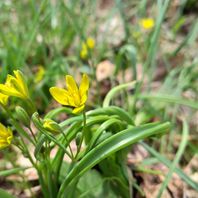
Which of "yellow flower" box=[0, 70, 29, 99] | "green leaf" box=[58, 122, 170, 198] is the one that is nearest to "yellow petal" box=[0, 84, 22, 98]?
"yellow flower" box=[0, 70, 29, 99]

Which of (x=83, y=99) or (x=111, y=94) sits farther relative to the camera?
(x=111, y=94)

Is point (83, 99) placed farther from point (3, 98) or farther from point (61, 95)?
point (3, 98)

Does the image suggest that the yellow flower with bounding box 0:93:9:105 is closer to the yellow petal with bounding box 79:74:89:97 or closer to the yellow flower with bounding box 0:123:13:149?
the yellow flower with bounding box 0:123:13:149

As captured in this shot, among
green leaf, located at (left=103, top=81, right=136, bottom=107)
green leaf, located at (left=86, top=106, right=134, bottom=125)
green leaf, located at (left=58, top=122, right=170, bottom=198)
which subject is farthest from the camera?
green leaf, located at (left=103, top=81, right=136, bottom=107)

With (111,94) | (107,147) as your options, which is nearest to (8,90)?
(107,147)

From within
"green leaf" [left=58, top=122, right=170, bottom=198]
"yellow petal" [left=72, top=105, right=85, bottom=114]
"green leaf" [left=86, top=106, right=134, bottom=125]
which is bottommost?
"green leaf" [left=58, top=122, right=170, bottom=198]

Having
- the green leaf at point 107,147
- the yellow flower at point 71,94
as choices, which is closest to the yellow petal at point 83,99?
the yellow flower at point 71,94

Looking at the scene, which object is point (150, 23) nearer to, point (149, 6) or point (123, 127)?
point (149, 6)

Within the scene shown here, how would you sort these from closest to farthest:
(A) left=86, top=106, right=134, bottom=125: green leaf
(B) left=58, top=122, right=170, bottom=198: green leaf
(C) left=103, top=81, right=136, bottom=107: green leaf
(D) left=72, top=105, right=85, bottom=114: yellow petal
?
(D) left=72, top=105, right=85, bottom=114: yellow petal < (B) left=58, top=122, right=170, bottom=198: green leaf < (A) left=86, top=106, right=134, bottom=125: green leaf < (C) left=103, top=81, right=136, bottom=107: green leaf

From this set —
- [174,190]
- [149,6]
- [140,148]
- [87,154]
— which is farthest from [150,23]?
[87,154]
